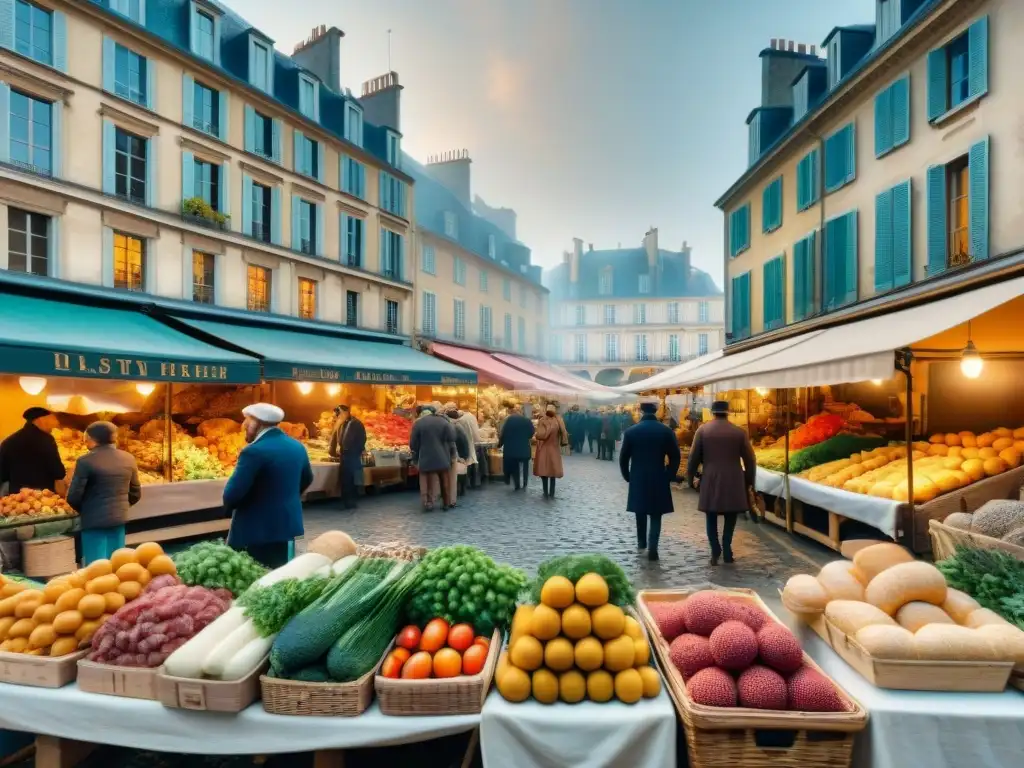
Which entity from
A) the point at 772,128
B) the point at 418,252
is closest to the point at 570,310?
the point at 418,252

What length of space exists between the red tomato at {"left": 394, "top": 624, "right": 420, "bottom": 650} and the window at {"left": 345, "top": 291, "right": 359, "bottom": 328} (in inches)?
653

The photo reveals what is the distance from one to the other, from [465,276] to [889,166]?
18.0m

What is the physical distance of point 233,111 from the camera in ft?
47.3

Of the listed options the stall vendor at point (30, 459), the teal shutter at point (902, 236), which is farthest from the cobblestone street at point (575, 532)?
the teal shutter at point (902, 236)

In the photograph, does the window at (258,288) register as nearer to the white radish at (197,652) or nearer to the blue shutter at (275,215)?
the blue shutter at (275,215)

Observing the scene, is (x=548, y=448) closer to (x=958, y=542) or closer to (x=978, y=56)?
(x=958, y=542)

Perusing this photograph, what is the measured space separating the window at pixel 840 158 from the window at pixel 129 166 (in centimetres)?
1471

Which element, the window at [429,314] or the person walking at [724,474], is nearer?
the person walking at [724,474]

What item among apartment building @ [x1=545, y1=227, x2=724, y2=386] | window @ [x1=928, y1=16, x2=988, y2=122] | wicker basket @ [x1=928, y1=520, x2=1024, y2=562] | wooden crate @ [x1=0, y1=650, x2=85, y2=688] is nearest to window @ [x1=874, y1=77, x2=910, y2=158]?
window @ [x1=928, y1=16, x2=988, y2=122]

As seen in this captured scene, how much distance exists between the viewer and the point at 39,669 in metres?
2.64

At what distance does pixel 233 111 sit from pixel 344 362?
271 inches

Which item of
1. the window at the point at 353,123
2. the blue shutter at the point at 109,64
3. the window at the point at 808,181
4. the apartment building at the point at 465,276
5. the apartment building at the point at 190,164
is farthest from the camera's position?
the apartment building at the point at 465,276

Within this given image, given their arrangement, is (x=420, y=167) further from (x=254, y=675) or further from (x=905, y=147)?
(x=254, y=675)

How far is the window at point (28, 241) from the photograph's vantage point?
10172mm
